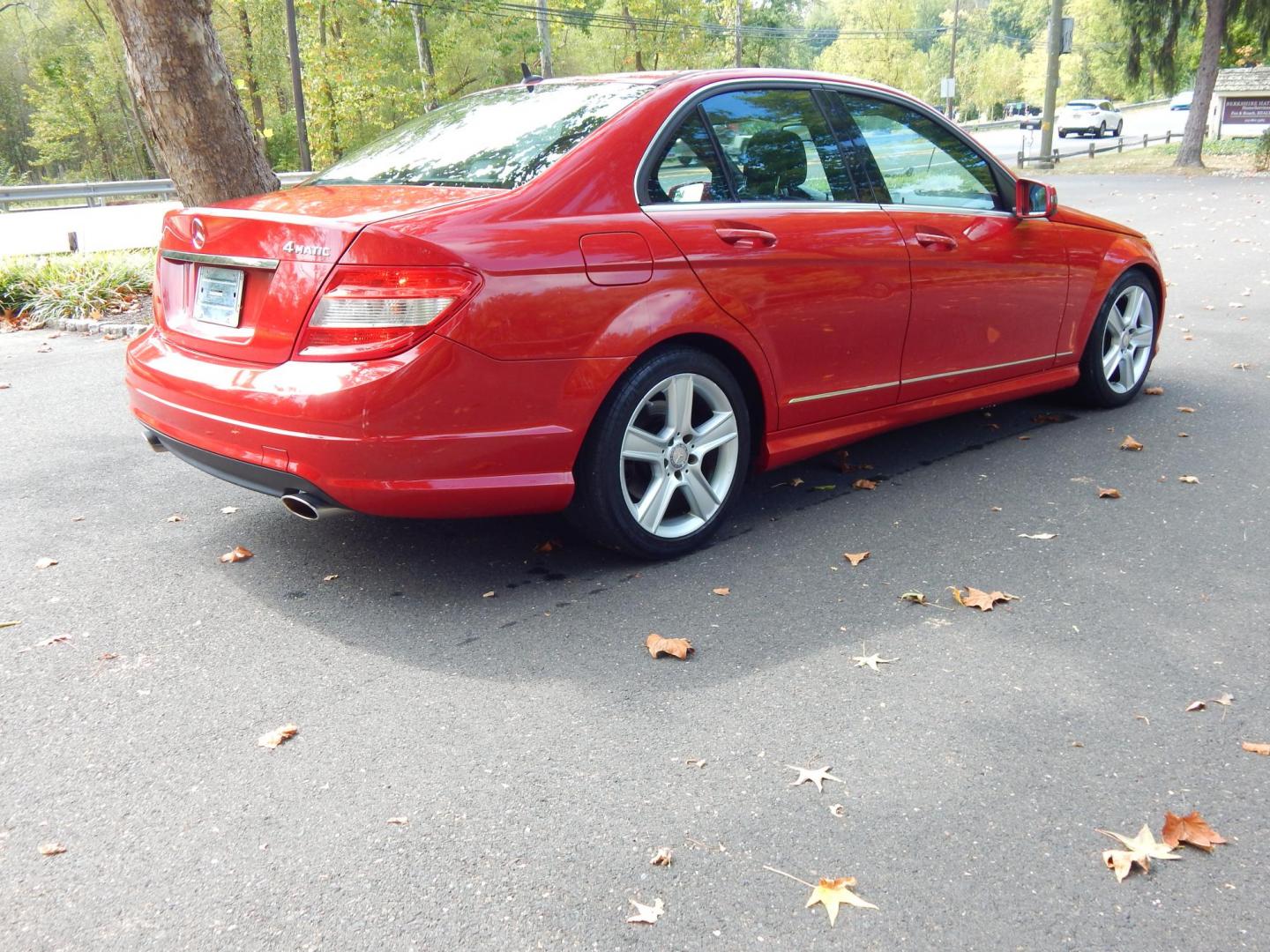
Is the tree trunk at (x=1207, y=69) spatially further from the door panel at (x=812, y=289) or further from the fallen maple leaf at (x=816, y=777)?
the fallen maple leaf at (x=816, y=777)

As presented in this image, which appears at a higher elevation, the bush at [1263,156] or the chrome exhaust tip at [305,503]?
the chrome exhaust tip at [305,503]

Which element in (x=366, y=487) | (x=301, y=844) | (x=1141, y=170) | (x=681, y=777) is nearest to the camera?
(x=301, y=844)

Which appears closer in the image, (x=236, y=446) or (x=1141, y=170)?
(x=236, y=446)

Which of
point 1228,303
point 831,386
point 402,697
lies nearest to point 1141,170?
point 1228,303

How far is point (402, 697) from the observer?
3.30 metres

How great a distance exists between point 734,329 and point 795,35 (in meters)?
76.4

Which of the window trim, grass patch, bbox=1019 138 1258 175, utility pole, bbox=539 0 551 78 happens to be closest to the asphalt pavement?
the window trim

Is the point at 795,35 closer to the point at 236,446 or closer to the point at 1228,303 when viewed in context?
the point at 1228,303

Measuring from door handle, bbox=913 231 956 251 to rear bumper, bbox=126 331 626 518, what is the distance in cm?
172

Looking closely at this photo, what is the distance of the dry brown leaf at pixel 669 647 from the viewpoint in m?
3.52

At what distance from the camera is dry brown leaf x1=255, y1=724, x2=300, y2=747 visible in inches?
120

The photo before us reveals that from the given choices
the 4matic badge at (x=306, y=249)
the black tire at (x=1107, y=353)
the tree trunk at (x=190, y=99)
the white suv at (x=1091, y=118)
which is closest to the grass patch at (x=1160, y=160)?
the white suv at (x=1091, y=118)

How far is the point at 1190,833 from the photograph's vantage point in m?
2.59

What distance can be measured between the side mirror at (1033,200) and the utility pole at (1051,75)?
2470cm
